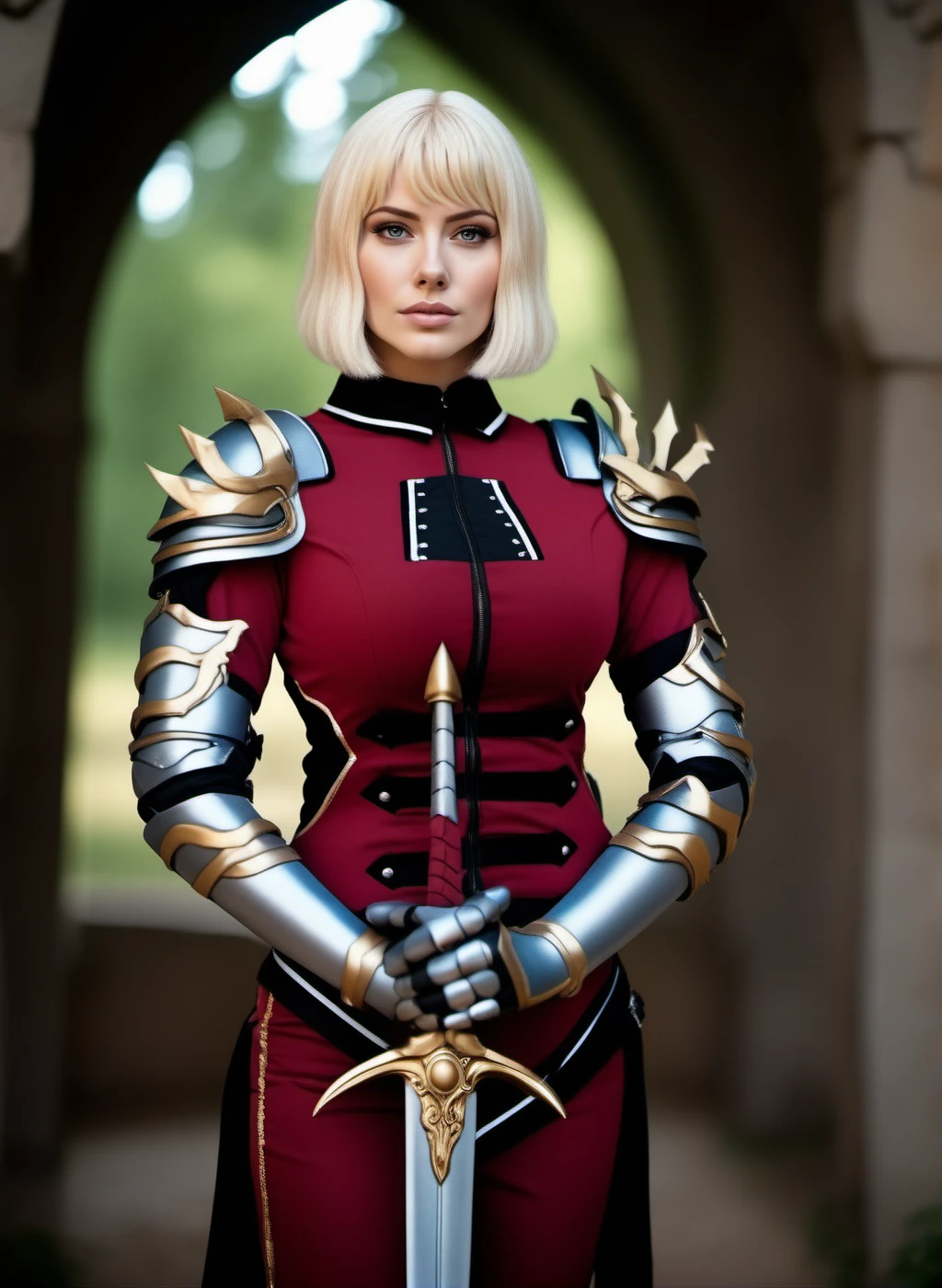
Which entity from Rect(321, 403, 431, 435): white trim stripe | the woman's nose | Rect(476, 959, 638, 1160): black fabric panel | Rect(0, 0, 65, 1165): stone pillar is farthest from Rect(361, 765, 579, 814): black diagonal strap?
Rect(0, 0, 65, 1165): stone pillar

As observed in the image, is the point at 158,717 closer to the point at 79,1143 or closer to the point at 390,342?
the point at 390,342

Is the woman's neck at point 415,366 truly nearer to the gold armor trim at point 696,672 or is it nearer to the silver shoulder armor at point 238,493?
the silver shoulder armor at point 238,493

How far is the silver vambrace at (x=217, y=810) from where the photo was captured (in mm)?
1465

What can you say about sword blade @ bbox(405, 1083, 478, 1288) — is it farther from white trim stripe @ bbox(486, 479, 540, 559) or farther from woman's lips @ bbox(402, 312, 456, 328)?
woman's lips @ bbox(402, 312, 456, 328)

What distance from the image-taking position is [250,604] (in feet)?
5.16

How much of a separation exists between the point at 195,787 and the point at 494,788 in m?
0.30

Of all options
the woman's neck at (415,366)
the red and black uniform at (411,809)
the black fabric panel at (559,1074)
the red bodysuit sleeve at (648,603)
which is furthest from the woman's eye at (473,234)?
the black fabric panel at (559,1074)

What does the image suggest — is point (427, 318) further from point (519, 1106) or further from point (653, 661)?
point (519, 1106)

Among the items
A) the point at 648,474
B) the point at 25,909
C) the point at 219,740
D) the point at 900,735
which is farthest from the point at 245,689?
the point at 25,909

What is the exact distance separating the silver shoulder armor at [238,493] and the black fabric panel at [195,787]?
0.20m

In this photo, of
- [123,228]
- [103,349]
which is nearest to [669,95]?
[123,228]

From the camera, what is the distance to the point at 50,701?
3854 millimetres

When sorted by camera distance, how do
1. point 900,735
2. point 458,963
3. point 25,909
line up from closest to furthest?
1. point 458,963
2. point 900,735
3. point 25,909

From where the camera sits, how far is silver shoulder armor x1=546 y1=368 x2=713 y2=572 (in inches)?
67.4
